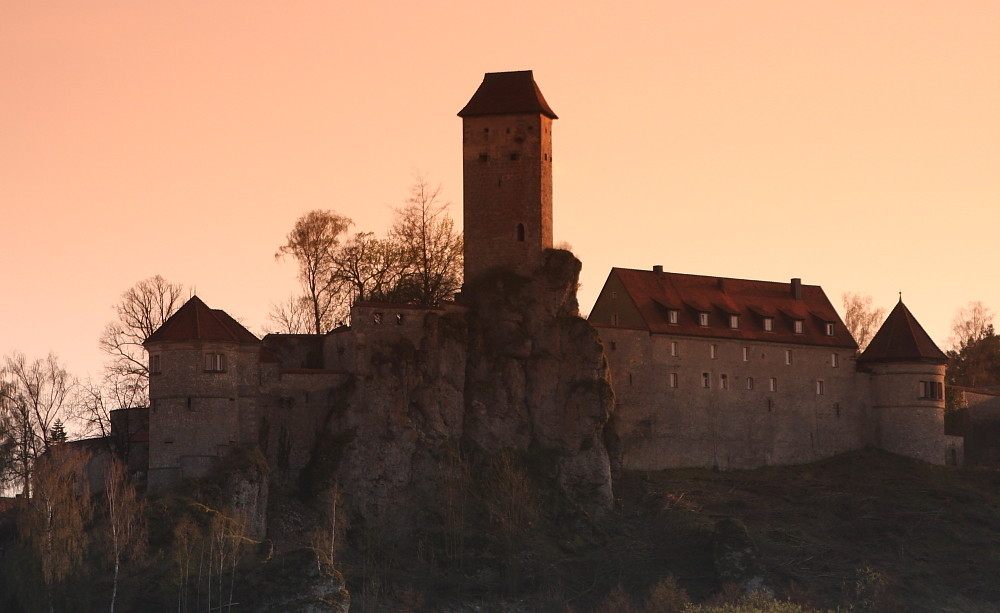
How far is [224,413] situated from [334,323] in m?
A: 16.9

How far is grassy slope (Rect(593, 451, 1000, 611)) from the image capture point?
283 ft

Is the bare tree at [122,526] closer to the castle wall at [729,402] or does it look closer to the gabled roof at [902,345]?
the castle wall at [729,402]

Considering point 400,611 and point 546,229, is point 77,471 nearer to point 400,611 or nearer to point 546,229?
point 400,611

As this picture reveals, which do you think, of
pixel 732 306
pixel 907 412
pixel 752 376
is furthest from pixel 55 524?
pixel 907 412

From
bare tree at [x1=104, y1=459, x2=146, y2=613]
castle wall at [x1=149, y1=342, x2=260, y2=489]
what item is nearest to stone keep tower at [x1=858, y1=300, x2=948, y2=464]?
castle wall at [x1=149, y1=342, x2=260, y2=489]

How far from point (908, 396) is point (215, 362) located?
3671 centimetres

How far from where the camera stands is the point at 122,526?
78.2 m

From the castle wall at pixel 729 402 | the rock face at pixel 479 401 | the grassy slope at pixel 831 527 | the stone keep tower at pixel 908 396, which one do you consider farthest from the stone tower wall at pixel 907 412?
the rock face at pixel 479 401

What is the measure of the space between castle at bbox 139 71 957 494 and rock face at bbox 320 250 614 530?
0.08 meters

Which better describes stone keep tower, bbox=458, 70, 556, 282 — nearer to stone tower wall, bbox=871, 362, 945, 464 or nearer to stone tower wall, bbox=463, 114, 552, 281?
stone tower wall, bbox=463, 114, 552, 281

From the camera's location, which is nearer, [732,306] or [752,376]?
[752,376]

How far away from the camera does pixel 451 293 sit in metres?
97.2

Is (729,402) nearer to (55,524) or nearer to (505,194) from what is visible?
(505,194)

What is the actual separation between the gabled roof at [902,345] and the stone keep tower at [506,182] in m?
20.3
